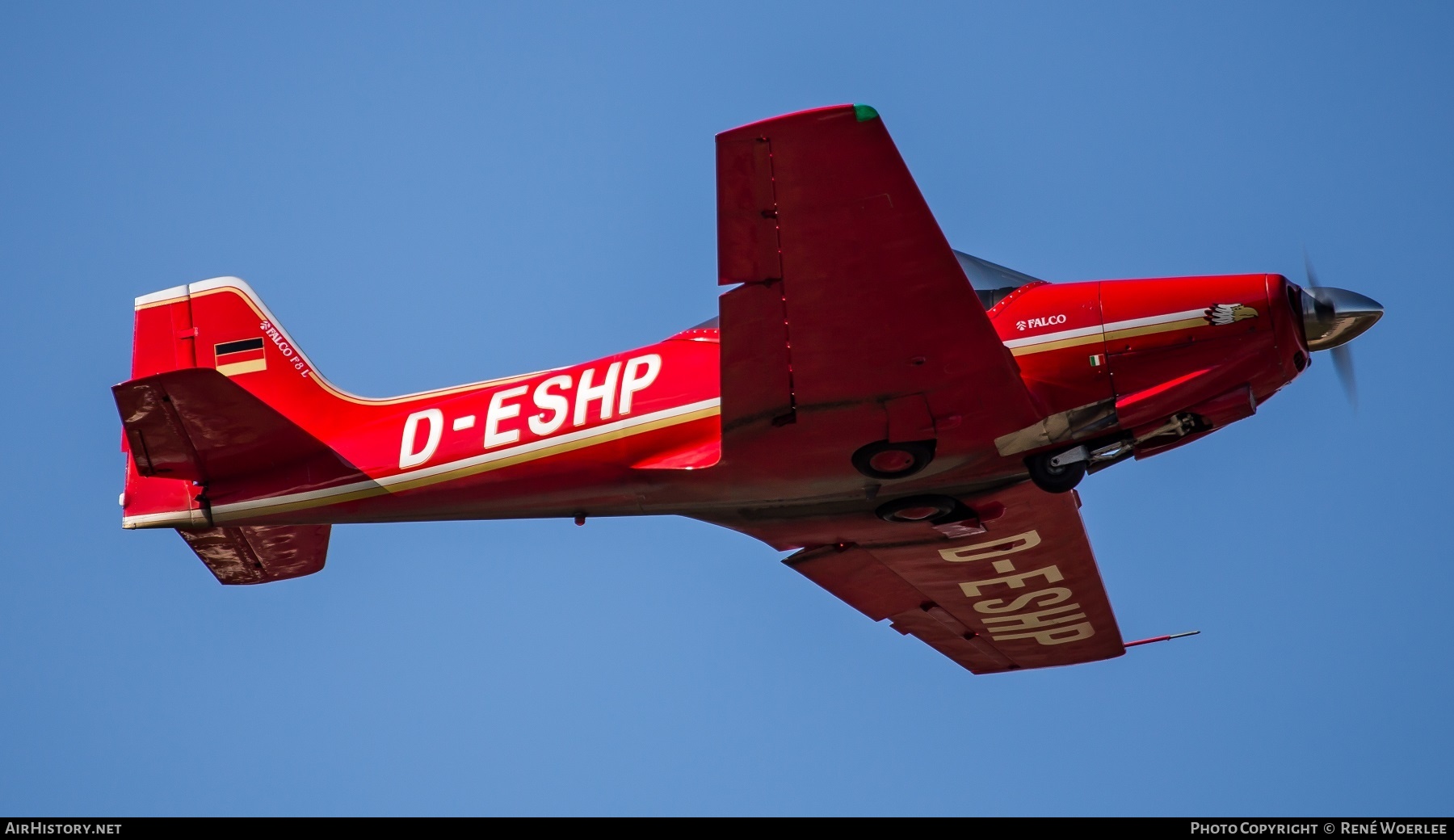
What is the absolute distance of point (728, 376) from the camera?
38.3 ft

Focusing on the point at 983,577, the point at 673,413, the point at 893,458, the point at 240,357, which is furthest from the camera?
the point at 983,577

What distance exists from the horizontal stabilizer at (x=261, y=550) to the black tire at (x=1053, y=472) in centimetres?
648

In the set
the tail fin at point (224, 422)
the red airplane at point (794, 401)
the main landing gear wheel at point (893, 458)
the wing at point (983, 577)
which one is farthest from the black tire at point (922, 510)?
the tail fin at point (224, 422)

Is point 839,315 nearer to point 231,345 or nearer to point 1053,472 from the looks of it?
point 1053,472

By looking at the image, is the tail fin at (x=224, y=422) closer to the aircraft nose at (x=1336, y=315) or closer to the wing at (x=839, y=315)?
the wing at (x=839, y=315)

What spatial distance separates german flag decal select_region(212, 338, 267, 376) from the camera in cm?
1400

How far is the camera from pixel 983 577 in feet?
51.4

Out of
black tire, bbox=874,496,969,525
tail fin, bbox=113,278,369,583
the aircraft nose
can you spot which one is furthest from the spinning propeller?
tail fin, bbox=113,278,369,583

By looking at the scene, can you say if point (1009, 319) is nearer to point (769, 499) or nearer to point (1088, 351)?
point (1088, 351)

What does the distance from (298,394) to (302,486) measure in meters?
1.10

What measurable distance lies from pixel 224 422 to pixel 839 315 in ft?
17.2

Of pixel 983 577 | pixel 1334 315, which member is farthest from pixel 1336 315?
pixel 983 577
